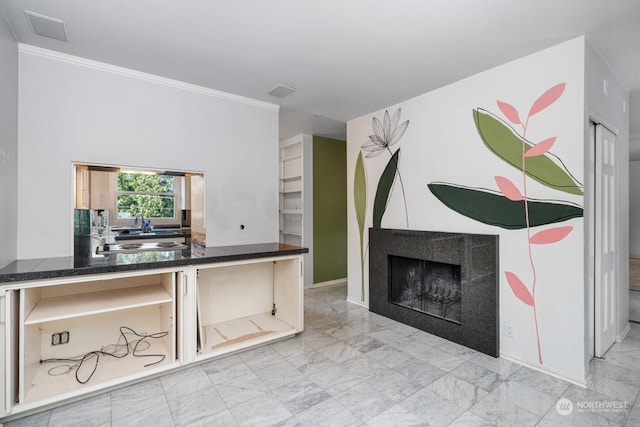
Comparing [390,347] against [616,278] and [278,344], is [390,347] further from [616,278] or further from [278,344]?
[616,278]

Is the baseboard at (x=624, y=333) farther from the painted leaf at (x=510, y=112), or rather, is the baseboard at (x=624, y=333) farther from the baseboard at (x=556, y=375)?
the painted leaf at (x=510, y=112)

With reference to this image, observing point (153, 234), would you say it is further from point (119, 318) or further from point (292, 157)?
point (292, 157)

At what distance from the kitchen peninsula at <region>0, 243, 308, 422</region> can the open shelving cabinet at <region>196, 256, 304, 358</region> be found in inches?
0.4

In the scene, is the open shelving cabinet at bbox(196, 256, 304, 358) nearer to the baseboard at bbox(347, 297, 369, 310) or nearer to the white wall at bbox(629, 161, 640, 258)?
the baseboard at bbox(347, 297, 369, 310)

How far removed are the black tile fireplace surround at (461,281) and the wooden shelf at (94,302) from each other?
2309 mm

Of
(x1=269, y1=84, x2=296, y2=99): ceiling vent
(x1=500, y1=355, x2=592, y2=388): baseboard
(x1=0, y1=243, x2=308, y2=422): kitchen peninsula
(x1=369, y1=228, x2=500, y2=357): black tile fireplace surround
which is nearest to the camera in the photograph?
(x1=0, y1=243, x2=308, y2=422): kitchen peninsula

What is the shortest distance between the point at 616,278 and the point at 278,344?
318 cm

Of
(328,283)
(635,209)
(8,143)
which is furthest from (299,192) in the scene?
(635,209)

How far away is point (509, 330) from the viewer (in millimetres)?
2518

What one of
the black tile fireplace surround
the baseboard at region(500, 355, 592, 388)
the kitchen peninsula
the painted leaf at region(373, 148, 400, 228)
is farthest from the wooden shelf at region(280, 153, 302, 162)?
the baseboard at region(500, 355, 592, 388)

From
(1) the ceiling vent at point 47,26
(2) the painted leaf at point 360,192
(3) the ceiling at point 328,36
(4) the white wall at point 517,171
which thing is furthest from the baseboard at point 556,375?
(1) the ceiling vent at point 47,26

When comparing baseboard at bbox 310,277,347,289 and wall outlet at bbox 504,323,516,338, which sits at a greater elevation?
wall outlet at bbox 504,323,516,338

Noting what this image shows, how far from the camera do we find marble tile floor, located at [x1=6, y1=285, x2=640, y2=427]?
1.80m

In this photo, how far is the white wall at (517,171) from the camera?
85.0 inches
